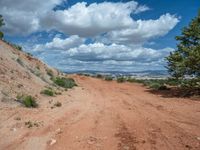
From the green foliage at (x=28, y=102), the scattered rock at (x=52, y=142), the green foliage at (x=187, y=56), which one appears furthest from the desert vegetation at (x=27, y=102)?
the green foliage at (x=187, y=56)

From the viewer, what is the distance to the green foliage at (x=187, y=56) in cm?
2227

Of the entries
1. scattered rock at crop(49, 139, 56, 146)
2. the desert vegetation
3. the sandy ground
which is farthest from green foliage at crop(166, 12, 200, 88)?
scattered rock at crop(49, 139, 56, 146)

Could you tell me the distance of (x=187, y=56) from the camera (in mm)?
23641

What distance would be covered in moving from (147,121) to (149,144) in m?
3.34

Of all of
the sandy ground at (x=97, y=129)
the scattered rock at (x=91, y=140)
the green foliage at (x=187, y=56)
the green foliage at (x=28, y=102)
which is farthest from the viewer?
the green foliage at (x=187, y=56)

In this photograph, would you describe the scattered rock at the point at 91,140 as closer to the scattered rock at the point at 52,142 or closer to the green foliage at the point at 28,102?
the scattered rock at the point at 52,142

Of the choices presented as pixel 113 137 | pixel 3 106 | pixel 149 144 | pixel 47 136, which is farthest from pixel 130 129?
pixel 3 106

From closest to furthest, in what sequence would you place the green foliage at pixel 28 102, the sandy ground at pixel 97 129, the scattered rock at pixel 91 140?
1. the sandy ground at pixel 97 129
2. the scattered rock at pixel 91 140
3. the green foliage at pixel 28 102

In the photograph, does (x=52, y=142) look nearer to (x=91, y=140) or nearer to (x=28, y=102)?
(x=91, y=140)

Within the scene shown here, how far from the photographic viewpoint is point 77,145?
8477 millimetres

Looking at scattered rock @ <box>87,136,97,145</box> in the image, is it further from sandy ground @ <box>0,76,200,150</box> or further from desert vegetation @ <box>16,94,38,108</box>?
desert vegetation @ <box>16,94,38,108</box>

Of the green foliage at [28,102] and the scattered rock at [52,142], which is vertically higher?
the green foliage at [28,102]

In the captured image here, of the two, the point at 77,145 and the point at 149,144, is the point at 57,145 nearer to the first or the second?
the point at 77,145

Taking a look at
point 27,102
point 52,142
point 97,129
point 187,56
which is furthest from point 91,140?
point 187,56
